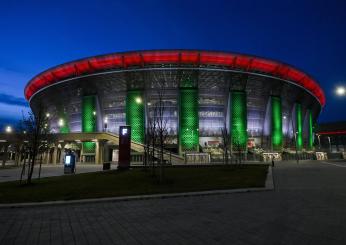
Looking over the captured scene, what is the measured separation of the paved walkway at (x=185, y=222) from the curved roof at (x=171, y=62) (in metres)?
49.6

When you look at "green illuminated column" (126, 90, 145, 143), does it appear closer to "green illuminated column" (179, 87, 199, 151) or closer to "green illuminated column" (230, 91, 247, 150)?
"green illuminated column" (179, 87, 199, 151)

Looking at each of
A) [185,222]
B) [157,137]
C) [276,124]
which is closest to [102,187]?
[185,222]

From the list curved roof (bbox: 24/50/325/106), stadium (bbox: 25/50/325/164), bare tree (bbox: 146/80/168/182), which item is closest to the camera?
bare tree (bbox: 146/80/168/182)

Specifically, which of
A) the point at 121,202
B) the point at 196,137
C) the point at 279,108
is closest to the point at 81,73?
the point at 196,137

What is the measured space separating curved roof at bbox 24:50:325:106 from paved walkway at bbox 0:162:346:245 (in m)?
49.6

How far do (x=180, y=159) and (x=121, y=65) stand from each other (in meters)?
25.3

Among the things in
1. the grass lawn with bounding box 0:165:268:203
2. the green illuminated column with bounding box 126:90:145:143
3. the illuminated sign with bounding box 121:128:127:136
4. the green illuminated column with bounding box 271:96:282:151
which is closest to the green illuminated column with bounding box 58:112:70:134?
the green illuminated column with bounding box 126:90:145:143

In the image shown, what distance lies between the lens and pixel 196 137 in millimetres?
62312

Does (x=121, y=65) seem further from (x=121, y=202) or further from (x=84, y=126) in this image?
(x=121, y=202)

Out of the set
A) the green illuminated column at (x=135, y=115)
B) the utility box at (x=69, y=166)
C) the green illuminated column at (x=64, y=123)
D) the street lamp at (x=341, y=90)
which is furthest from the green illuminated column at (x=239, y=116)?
the street lamp at (x=341, y=90)

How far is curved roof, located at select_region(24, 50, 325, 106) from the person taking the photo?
5788 centimetres

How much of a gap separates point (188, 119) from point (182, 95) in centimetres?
550

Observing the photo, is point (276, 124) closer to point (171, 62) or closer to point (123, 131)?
point (171, 62)

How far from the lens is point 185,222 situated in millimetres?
7426
